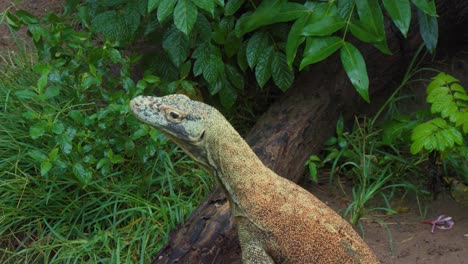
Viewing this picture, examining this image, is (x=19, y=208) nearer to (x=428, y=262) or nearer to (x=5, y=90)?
(x=5, y=90)

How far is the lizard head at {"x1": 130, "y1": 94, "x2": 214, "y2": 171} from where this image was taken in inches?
122

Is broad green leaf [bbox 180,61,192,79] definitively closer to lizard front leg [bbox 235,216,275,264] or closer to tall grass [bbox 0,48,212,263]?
tall grass [bbox 0,48,212,263]

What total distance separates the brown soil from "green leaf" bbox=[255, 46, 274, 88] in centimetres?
95

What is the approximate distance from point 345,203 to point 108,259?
1.62 meters

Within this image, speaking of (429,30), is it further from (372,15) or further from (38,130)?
(38,130)

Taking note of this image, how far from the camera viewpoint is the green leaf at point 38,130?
4.00 metres

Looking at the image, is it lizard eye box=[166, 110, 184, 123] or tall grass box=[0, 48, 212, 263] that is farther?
tall grass box=[0, 48, 212, 263]

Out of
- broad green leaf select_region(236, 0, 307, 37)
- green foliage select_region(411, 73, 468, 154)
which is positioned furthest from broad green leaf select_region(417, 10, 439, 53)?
broad green leaf select_region(236, 0, 307, 37)

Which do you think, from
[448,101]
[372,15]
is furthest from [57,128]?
[448,101]

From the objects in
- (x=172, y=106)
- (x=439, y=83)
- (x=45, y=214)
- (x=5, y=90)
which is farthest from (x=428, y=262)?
(x=5, y=90)

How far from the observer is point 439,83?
13.7 feet

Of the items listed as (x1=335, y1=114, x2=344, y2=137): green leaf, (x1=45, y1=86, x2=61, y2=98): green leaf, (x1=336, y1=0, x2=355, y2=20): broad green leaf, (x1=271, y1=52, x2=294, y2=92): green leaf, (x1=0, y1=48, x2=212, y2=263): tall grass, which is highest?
(x1=336, y1=0, x2=355, y2=20): broad green leaf

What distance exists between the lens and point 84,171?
412cm

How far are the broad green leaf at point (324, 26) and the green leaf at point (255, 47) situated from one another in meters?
0.73
